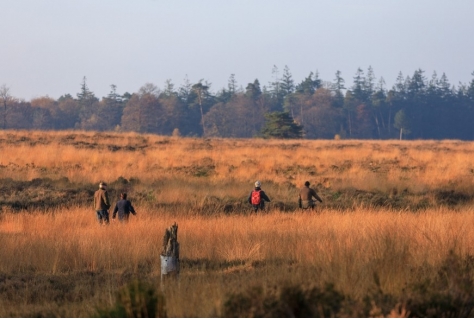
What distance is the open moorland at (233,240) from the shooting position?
6844 mm

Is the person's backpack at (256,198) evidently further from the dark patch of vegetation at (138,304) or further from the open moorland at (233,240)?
the dark patch of vegetation at (138,304)

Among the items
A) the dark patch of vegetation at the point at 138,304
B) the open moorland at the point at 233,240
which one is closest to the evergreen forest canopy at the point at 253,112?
the open moorland at the point at 233,240

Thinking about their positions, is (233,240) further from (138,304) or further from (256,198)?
(138,304)

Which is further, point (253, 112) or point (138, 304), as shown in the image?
point (253, 112)

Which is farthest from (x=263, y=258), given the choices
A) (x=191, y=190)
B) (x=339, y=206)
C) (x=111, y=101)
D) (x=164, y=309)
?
(x=111, y=101)

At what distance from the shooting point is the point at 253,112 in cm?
10238

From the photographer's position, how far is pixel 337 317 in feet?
20.9

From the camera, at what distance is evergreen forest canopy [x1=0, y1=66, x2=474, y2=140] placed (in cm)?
9488

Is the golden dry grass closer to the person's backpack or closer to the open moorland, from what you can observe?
the open moorland

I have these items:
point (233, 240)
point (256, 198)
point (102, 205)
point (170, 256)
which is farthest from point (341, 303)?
point (256, 198)

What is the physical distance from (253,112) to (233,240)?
3503 inches

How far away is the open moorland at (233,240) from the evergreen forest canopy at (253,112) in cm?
5547

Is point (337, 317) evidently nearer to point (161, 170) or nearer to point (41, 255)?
point (41, 255)

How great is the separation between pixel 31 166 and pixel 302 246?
2158 centimetres
